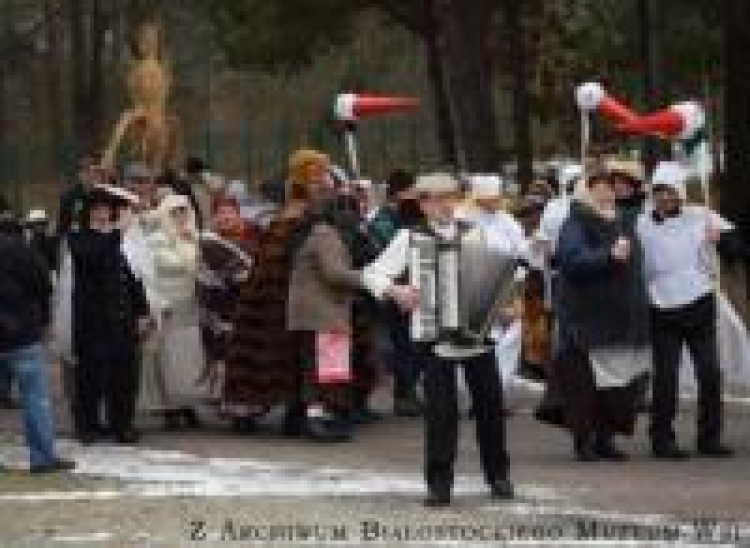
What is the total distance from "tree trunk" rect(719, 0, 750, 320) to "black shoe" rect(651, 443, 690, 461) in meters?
12.5

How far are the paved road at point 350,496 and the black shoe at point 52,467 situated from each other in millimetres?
119

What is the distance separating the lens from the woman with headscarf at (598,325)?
44.2ft

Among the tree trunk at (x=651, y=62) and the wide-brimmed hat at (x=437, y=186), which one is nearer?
the wide-brimmed hat at (x=437, y=186)

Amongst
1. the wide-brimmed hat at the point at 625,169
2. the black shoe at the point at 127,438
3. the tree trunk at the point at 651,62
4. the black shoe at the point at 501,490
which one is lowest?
the black shoe at the point at 127,438

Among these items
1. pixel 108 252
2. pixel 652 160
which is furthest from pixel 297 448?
pixel 652 160

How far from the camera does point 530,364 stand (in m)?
16.5

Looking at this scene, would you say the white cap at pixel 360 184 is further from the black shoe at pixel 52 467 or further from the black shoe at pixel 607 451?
the black shoe at pixel 52 467

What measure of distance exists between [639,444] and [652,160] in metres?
7.67

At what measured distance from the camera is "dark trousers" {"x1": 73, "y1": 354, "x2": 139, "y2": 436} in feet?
49.2

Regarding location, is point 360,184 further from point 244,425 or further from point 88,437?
point 88,437

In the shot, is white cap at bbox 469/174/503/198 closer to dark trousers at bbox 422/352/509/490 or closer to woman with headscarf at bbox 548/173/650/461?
woman with headscarf at bbox 548/173/650/461

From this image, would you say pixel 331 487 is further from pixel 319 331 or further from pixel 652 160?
pixel 652 160

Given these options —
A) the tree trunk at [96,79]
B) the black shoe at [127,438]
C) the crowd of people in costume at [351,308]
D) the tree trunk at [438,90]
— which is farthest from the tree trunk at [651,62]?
the tree trunk at [96,79]

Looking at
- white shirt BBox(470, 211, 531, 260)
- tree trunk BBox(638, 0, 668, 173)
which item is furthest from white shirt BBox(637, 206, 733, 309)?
tree trunk BBox(638, 0, 668, 173)
